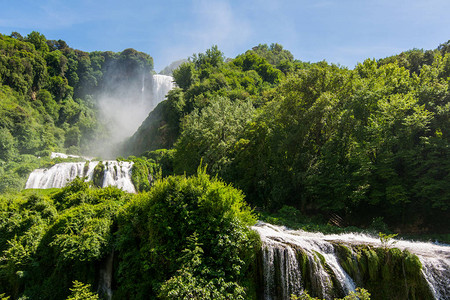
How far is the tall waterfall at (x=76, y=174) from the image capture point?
34.9 m

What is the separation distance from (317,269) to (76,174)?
35320 mm

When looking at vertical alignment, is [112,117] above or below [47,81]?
below

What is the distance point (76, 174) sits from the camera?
36.1 metres

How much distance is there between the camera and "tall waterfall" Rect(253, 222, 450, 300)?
8.97 m

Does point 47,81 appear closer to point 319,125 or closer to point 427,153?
point 319,125

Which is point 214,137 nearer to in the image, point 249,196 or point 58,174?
point 249,196

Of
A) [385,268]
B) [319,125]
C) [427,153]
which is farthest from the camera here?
[319,125]

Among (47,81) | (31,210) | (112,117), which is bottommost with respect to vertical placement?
(31,210)

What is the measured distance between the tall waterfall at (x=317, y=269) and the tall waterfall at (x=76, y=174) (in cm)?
2869

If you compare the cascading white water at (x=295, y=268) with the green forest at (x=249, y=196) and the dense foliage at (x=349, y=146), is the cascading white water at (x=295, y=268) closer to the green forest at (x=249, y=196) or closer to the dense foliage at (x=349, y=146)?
the green forest at (x=249, y=196)

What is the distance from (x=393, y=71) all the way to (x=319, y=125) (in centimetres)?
748

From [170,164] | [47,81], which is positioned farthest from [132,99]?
[170,164]

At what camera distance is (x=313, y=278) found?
9602 millimetres

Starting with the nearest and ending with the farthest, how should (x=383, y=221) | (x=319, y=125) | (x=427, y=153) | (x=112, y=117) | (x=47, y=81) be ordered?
(x=427, y=153), (x=383, y=221), (x=319, y=125), (x=47, y=81), (x=112, y=117)
